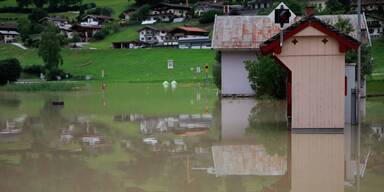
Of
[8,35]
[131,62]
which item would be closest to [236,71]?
[131,62]

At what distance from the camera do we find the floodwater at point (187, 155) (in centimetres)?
1113

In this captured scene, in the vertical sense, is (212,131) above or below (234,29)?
below

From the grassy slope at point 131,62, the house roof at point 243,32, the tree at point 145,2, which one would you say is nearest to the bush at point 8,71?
the grassy slope at point 131,62

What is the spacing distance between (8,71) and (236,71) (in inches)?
1294

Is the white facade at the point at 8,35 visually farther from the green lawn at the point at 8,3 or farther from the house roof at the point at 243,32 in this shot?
the house roof at the point at 243,32

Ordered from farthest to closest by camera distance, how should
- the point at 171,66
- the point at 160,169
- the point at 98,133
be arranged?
the point at 171,66, the point at 98,133, the point at 160,169

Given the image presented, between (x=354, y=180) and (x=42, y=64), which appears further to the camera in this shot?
(x=42, y=64)

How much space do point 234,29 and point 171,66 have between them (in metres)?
34.7

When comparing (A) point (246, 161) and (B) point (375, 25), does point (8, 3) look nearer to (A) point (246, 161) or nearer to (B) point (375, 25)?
(B) point (375, 25)

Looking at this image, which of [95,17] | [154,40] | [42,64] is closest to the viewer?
[42,64]

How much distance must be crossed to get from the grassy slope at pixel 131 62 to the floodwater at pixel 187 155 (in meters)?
39.1

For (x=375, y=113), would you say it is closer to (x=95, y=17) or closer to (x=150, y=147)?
(x=150, y=147)

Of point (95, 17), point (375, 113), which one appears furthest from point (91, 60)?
point (375, 113)

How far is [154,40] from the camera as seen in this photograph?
310 ft
